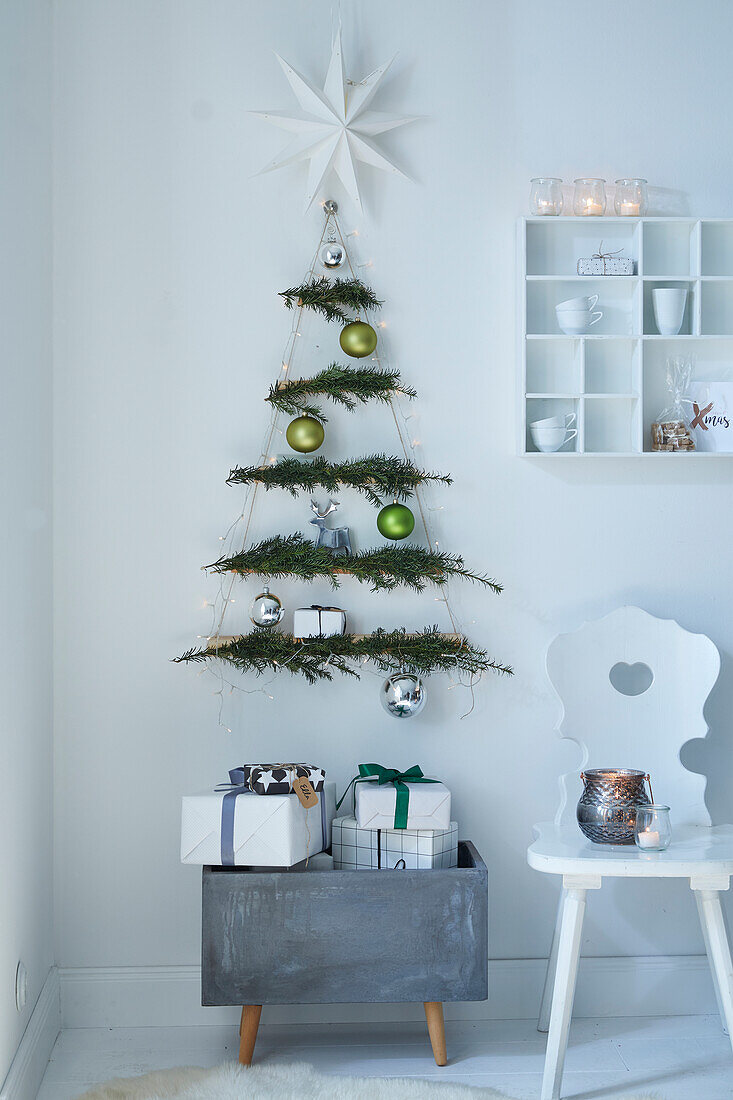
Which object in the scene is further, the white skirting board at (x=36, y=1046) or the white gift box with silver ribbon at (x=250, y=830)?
the white gift box with silver ribbon at (x=250, y=830)

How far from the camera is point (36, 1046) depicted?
2057mm

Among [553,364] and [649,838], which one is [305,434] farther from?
[649,838]

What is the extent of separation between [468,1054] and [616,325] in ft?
5.70

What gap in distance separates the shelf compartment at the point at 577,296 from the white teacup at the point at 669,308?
0.26ft

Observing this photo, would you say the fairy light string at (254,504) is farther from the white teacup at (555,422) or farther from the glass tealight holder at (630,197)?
the glass tealight holder at (630,197)

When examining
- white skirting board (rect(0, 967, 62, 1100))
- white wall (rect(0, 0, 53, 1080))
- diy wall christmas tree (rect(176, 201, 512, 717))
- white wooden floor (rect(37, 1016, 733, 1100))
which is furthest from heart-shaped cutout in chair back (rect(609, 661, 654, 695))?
white skirting board (rect(0, 967, 62, 1100))

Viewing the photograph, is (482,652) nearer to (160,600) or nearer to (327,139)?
(160,600)

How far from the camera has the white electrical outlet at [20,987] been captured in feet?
6.32

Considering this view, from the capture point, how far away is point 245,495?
2.42 m

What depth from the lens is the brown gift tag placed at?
A: 6.91 feet

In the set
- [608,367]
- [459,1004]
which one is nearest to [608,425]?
[608,367]

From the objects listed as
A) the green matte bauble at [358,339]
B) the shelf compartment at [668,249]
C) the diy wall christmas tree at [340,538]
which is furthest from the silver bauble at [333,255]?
the shelf compartment at [668,249]

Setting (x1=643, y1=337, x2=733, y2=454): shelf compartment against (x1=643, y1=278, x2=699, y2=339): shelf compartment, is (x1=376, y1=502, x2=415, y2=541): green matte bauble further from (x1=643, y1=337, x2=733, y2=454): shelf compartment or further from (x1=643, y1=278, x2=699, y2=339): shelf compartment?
(x1=643, y1=278, x2=699, y2=339): shelf compartment

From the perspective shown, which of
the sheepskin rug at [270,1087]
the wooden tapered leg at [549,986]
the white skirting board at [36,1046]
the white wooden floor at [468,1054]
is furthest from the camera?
the wooden tapered leg at [549,986]
